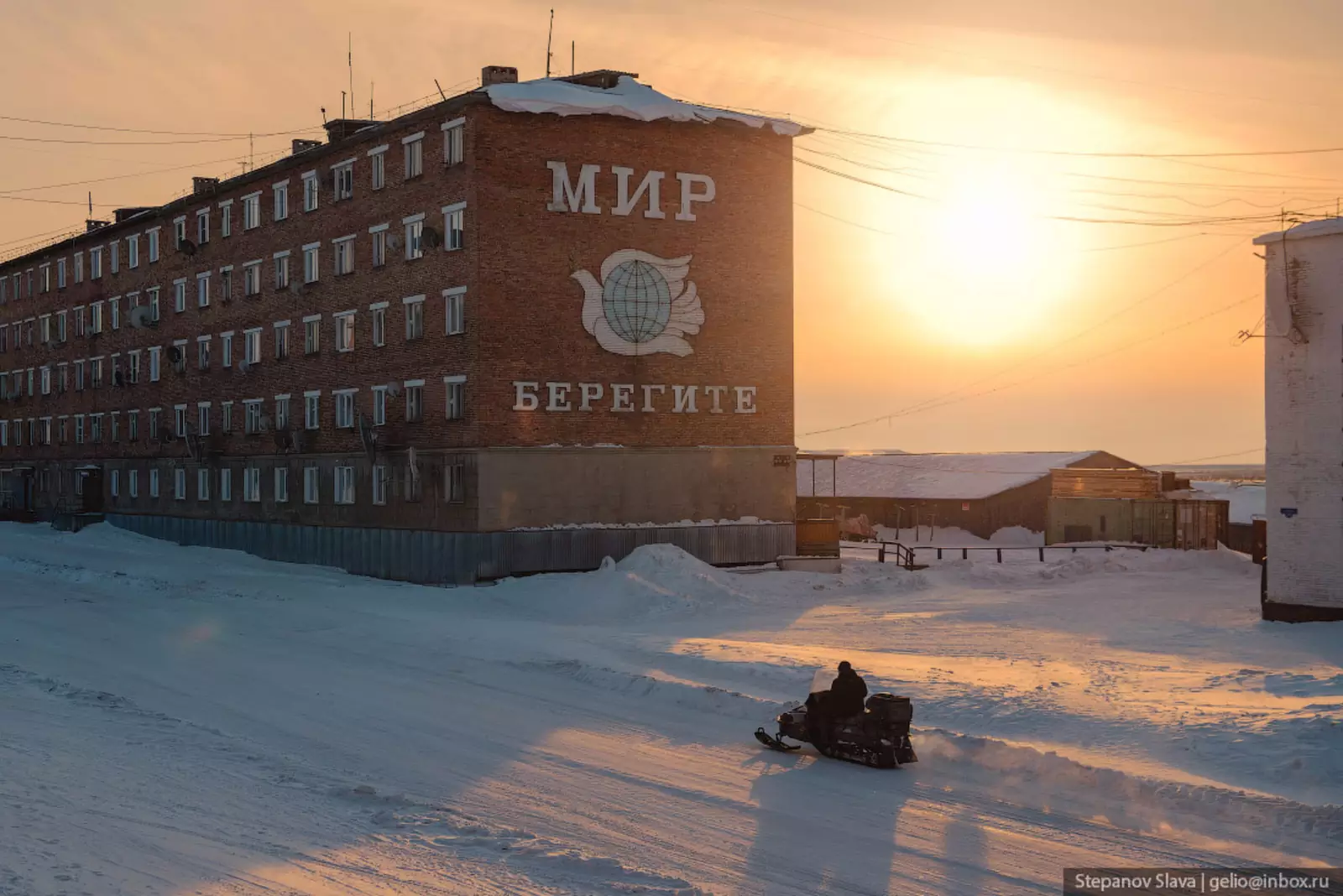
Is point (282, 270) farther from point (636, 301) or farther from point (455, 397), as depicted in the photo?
point (636, 301)

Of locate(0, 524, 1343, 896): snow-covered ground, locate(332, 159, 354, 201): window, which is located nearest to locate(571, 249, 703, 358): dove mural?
locate(332, 159, 354, 201): window

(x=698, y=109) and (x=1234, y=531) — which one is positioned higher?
(x=698, y=109)

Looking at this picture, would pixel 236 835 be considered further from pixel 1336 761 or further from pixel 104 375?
pixel 104 375

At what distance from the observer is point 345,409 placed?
5153 cm

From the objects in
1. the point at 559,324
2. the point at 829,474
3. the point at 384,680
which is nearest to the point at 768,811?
the point at 384,680

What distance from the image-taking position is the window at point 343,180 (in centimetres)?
5084

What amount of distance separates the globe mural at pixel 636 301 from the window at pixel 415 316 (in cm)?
667

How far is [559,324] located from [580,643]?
687 inches

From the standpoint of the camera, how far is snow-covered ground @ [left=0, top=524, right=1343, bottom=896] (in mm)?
12680

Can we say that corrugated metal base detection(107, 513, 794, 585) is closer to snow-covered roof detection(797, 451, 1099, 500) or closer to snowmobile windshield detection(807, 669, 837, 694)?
snowmobile windshield detection(807, 669, 837, 694)

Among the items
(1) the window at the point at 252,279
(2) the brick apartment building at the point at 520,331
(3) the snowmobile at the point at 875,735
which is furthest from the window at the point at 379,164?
(3) the snowmobile at the point at 875,735

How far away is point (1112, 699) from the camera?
2131cm

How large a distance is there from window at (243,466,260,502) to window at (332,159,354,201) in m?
13.8

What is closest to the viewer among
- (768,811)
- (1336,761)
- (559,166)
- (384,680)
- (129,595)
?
(768,811)
